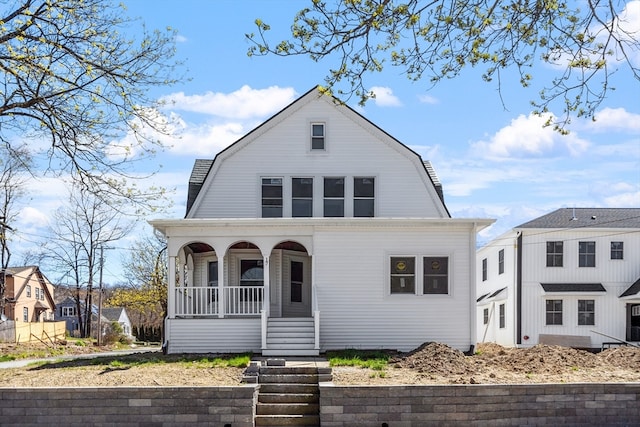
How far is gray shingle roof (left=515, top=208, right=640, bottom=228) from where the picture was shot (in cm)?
2871

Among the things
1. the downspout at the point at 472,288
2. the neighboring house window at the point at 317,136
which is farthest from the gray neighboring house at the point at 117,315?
the downspout at the point at 472,288

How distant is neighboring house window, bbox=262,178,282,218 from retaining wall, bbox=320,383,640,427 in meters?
9.89

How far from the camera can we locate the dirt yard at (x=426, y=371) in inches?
524

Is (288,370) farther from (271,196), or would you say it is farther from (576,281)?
(576,281)

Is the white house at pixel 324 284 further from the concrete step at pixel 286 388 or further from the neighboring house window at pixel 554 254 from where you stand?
the neighboring house window at pixel 554 254

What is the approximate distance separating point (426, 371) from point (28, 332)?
31.2 m

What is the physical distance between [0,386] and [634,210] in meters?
26.7

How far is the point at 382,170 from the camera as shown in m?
21.7

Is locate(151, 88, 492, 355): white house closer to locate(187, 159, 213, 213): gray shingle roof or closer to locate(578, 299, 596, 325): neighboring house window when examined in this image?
locate(187, 159, 213, 213): gray shingle roof

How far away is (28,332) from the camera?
3922 cm

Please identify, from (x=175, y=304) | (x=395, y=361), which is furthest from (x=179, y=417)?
(x=175, y=304)

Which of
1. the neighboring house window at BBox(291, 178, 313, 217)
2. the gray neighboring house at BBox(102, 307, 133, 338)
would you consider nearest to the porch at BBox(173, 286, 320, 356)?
the neighboring house window at BBox(291, 178, 313, 217)

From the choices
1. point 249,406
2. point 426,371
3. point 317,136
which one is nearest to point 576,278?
point 317,136

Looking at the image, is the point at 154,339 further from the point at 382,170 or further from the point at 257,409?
the point at 257,409
